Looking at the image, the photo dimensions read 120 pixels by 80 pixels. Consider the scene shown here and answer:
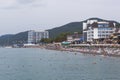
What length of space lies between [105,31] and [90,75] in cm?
10654

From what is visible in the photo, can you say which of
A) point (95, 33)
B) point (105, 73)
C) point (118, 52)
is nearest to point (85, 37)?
point (95, 33)

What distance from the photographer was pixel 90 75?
42.0 m

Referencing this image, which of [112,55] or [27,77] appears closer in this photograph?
[27,77]

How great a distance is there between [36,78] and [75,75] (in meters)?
4.74

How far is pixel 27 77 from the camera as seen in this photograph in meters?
40.8

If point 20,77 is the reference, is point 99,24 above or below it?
above

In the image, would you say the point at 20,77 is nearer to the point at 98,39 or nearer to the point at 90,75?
the point at 90,75

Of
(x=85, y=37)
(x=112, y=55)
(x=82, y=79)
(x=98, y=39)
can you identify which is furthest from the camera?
(x=85, y=37)

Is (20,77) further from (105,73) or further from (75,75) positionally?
(105,73)

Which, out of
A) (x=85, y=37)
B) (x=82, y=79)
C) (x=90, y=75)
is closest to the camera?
(x=82, y=79)

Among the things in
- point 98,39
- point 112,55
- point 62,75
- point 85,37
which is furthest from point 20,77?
point 85,37

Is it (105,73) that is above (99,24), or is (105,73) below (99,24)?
below

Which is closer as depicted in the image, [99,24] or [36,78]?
[36,78]

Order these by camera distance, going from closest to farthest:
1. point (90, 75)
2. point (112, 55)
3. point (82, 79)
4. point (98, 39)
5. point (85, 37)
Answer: point (82, 79)
point (90, 75)
point (112, 55)
point (98, 39)
point (85, 37)
